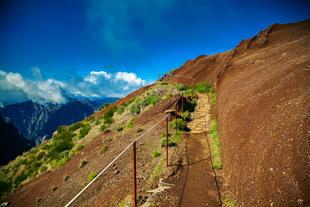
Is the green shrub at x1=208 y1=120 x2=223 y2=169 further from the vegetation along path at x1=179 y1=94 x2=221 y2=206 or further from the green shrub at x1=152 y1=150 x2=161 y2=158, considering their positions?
the green shrub at x1=152 y1=150 x2=161 y2=158

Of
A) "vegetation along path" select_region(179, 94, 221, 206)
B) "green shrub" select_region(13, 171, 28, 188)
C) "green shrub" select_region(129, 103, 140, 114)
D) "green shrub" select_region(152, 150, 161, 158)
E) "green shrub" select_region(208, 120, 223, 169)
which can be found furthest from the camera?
"green shrub" select_region(129, 103, 140, 114)

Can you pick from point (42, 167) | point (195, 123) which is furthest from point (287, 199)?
point (42, 167)

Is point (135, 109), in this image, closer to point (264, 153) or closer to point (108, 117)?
point (108, 117)

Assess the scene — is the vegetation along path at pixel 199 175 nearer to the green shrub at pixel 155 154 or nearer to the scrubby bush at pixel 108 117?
the green shrub at pixel 155 154

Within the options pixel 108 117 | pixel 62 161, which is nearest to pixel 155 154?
pixel 62 161

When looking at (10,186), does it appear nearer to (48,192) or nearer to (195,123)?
(48,192)

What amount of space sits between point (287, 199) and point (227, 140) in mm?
2927

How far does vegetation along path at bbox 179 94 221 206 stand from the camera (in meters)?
3.68

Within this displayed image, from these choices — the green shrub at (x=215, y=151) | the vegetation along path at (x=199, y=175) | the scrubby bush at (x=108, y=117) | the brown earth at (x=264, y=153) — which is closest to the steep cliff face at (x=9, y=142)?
the scrubby bush at (x=108, y=117)

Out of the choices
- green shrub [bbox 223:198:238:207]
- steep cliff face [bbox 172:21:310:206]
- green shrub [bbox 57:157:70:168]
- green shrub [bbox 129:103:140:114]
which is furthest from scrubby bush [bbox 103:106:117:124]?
green shrub [bbox 223:198:238:207]

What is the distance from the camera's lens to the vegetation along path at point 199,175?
3682mm

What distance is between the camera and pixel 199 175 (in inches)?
185

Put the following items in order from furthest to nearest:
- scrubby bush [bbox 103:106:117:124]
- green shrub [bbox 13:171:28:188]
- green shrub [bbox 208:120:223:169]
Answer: scrubby bush [bbox 103:106:117:124] < green shrub [bbox 13:171:28:188] < green shrub [bbox 208:120:223:169]

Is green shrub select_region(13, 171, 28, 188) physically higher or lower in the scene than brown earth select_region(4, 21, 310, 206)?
lower
